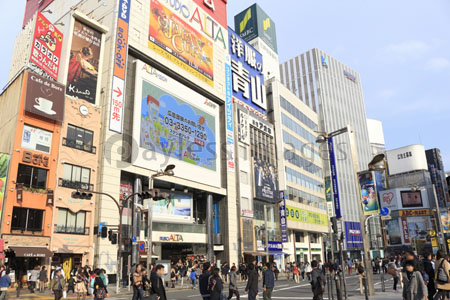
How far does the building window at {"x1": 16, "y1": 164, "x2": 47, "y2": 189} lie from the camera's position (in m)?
28.5

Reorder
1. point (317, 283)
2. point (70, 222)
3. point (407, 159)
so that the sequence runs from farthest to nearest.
A: point (407, 159) → point (70, 222) → point (317, 283)

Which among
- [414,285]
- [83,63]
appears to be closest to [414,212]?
[83,63]

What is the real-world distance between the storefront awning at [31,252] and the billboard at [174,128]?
11521 millimetres

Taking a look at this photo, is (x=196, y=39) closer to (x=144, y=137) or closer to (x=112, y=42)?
(x=112, y=42)

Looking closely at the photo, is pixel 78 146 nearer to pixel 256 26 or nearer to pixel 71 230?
pixel 71 230

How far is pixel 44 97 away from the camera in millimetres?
30656

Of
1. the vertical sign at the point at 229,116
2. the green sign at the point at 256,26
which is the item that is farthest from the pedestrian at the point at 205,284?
the green sign at the point at 256,26

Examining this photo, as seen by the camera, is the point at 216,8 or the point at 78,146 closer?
the point at 78,146

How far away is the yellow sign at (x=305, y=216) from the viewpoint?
5992 cm

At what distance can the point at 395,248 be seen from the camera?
86312 mm

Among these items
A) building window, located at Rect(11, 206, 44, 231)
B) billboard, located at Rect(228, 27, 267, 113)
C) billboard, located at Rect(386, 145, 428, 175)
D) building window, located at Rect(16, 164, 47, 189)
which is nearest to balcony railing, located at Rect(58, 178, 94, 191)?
building window, located at Rect(16, 164, 47, 189)

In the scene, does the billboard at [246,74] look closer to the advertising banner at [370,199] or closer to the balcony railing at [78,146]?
the advertising banner at [370,199]

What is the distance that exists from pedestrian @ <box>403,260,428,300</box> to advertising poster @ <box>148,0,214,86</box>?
123 feet

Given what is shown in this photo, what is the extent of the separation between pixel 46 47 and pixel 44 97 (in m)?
5.86
